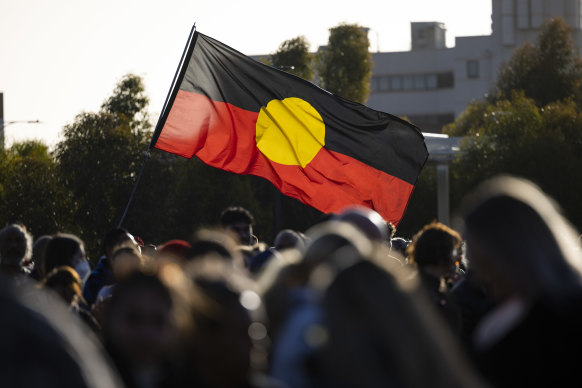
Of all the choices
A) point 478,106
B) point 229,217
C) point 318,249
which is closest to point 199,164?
point 478,106

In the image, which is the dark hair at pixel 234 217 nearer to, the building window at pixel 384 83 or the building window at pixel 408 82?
the building window at pixel 408 82

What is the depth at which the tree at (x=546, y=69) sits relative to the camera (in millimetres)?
64938

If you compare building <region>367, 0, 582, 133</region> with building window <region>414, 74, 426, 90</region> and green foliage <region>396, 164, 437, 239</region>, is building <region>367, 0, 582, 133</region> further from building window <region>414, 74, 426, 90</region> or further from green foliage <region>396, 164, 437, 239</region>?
green foliage <region>396, 164, 437, 239</region>

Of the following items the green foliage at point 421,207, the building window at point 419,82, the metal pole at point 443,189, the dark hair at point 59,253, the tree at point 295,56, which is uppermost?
the tree at point 295,56

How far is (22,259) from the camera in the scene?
8.71m

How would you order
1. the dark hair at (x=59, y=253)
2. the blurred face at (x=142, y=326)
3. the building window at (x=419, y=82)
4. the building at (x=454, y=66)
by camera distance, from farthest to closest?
1. the building window at (x=419, y=82)
2. the building at (x=454, y=66)
3. the dark hair at (x=59, y=253)
4. the blurred face at (x=142, y=326)

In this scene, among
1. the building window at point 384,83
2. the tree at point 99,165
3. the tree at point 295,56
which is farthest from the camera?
the building window at point 384,83

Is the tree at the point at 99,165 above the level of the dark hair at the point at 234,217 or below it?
below

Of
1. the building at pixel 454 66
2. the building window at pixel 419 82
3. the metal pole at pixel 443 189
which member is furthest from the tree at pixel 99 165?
the building window at pixel 419 82

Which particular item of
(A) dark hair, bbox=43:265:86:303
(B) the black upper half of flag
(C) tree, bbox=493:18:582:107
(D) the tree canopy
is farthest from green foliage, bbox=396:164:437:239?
(A) dark hair, bbox=43:265:86:303

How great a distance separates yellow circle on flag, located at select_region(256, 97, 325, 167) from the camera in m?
13.3

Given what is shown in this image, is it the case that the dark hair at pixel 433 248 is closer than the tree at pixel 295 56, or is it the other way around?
the dark hair at pixel 433 248

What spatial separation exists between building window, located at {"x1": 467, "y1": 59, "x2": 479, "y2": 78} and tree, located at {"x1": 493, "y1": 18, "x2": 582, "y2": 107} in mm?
35545

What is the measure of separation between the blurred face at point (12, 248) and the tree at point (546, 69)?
5762 cm
